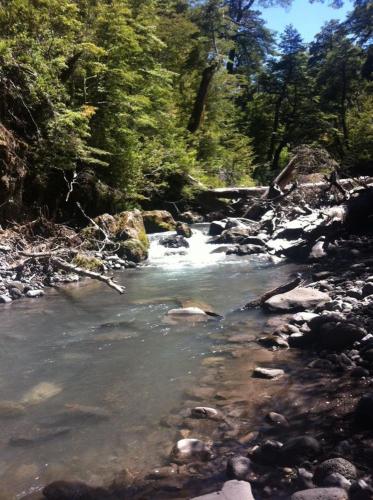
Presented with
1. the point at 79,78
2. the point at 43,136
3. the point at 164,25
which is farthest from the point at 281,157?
the point at 43,136

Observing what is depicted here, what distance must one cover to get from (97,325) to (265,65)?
32.4m

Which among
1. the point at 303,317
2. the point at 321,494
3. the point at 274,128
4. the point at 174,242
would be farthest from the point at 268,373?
the point at 274,128

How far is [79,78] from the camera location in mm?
16000

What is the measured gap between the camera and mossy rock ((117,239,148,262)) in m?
13.7

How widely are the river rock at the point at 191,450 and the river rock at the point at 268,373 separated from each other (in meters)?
1.52

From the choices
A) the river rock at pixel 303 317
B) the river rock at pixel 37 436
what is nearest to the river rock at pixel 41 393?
the river rock at pixel 37 436

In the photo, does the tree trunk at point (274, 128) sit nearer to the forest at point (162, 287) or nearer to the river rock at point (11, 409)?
the forest at point (162, 287)

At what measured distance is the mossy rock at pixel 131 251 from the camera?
1366 centimetres

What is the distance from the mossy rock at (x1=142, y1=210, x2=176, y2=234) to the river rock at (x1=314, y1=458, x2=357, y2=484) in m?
14.5

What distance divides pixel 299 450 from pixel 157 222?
14.5m

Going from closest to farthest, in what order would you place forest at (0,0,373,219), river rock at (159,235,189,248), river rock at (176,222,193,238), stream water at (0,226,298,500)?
stream water at (0,226,298,500) → forest at (0,0,373,219) → river rock at (159,235,189,248) → river rock at (176,222,193,238)

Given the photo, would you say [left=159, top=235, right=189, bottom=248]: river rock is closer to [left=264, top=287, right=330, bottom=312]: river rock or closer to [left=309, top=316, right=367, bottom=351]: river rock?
[left=264, top=287, right=330, bottom=312]: river rock

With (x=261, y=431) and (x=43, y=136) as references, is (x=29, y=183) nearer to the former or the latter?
(x=43, y=136)

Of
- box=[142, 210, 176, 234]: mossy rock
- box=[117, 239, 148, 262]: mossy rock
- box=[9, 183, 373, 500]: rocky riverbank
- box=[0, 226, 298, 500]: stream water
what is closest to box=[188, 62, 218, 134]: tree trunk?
box=[142, 210, 176, 234]: mossy rock
